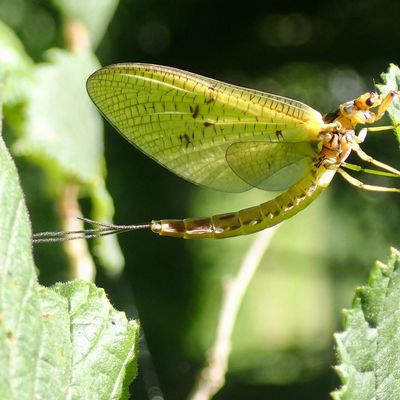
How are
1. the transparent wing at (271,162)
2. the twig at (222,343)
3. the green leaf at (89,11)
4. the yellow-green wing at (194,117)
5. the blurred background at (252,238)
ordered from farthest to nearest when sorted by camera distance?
1. the blurred background at (252,238)
2. the green leaf at (89,11)
3. the twig at (222,343)
4. the transparent wing at (271,162)
5. the yellow-green wing at (194,117)

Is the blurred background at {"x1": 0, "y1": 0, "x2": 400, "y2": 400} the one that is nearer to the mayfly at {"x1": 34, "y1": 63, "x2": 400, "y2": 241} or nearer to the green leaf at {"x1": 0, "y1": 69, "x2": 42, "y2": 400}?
the mayfly at {"x1": 34, "y1": 63, "x2": 400, "y2": 241}

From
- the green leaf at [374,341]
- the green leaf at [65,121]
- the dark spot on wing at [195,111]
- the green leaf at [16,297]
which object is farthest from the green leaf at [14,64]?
the green leaf at [374,341]

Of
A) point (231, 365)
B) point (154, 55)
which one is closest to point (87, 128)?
point (154, 55)

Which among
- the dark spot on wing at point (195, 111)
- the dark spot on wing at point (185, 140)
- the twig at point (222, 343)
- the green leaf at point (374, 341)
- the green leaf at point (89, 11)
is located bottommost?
the green leaf at point (374, 341)

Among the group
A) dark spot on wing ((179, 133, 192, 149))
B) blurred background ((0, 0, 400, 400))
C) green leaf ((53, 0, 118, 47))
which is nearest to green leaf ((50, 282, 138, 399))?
dark spot on wing ((179, 133, 192, 149))

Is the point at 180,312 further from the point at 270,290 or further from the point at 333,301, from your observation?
the point at 333,301

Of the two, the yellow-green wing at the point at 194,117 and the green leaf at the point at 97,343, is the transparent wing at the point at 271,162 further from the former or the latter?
the green leaf at the point at 97,343

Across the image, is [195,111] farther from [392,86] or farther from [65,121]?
[65,121]
